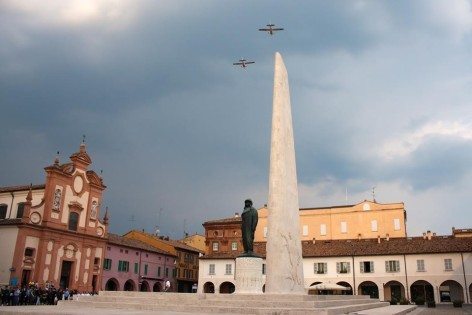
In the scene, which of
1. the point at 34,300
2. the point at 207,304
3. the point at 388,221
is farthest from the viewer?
the point at 388,221

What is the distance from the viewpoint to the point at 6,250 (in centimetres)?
3116

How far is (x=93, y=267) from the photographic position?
3841 cm

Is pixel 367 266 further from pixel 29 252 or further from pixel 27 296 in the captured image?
pixel 29 252

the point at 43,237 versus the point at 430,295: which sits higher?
the point at 43,237

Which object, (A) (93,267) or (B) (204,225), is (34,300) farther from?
(B) (204,225)

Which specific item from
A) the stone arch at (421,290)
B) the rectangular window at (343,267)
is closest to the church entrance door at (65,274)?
the rectangular window at (343,267)

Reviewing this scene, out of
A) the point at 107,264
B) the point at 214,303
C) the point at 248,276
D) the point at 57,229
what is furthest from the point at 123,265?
the point at 214,303

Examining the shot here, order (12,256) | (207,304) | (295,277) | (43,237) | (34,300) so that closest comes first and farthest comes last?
(207,304) < (295,277) < (34,300) < (12,256) < (43,237)

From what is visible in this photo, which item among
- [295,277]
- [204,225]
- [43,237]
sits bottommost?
[295,277]

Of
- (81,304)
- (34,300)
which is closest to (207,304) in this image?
(81,304)

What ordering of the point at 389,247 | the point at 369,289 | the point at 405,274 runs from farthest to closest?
the point at 369,289
the point at 389,247
the point at 405,274

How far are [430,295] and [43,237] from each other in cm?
3312

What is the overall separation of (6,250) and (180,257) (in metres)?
26.1

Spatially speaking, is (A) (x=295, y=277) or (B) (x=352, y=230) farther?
(B) (x=352, y=230)
